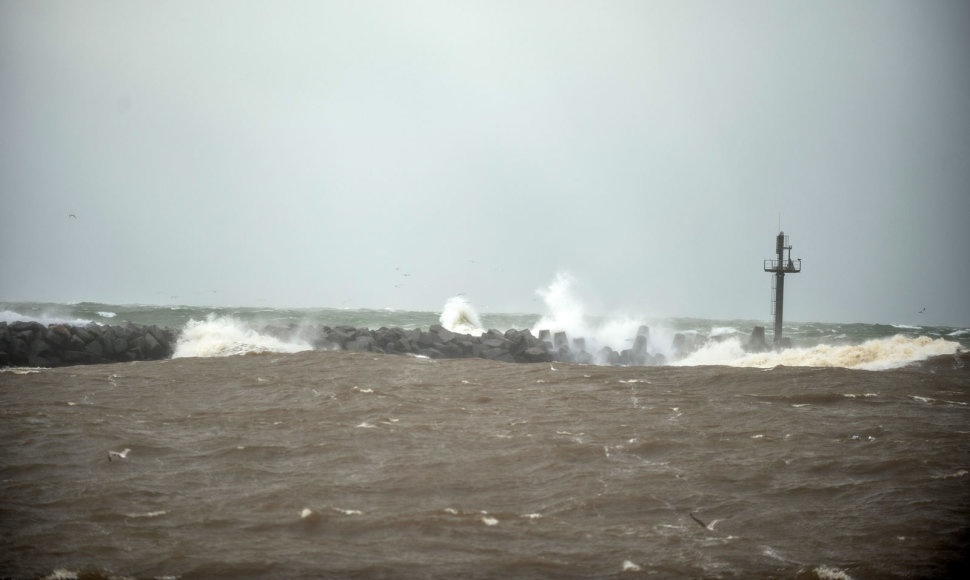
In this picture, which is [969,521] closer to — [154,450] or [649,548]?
[649,548]

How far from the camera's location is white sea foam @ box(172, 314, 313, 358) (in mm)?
23266

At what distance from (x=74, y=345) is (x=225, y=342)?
4.10 metres

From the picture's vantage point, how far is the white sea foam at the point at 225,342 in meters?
23.3

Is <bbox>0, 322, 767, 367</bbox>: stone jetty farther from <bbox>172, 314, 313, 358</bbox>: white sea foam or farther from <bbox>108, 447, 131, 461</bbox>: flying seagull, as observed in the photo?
<bbox>108, 447, 131, 461</bbox>: flying seagull

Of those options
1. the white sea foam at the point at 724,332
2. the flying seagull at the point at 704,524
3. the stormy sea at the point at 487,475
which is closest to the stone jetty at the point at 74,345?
the stormy sea at the point at 487,475

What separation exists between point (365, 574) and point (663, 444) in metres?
4.94

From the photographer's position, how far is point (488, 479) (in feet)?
25.9

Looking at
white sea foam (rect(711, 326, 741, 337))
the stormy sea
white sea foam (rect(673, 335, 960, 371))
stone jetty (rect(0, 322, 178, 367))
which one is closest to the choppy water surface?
the stormy sea

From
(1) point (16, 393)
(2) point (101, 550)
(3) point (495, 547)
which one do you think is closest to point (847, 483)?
(3) point (495, 547)

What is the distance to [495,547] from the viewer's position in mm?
6074

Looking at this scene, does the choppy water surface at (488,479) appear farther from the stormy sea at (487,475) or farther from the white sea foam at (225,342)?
the white sea foam at (225,342)

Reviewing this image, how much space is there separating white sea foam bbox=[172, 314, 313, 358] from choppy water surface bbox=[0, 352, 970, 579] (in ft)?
30.8

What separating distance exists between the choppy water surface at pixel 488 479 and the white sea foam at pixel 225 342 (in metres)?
9.39

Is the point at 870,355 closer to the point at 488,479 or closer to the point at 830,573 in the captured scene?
the point at 488,479
